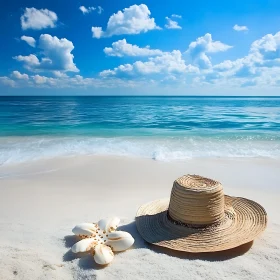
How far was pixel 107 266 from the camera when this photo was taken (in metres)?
2.84

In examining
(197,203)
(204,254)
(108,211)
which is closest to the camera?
(204,254)

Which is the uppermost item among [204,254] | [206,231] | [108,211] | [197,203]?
[197,203]

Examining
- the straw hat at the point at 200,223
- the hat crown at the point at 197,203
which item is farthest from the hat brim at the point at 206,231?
the hat crown at the point at 197,203

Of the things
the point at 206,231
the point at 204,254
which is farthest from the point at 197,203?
the point at 204,254

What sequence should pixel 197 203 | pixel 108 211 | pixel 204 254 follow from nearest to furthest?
pixel 204 254 < pixel 197 203 < pixel 108 211

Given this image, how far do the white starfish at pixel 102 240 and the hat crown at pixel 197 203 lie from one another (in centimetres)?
70

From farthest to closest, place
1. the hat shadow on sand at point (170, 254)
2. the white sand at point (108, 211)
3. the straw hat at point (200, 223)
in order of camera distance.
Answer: the straw hat at point (200, 223), the hat shadow on sand at point (170, 254), the white sand at point (108, 211)

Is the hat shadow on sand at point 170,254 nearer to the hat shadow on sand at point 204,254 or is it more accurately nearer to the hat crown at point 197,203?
the hat shadow on sand at point 204,254

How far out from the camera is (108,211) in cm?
435

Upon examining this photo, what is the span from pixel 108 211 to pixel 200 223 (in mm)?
1740

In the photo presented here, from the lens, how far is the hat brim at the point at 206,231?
117 inches

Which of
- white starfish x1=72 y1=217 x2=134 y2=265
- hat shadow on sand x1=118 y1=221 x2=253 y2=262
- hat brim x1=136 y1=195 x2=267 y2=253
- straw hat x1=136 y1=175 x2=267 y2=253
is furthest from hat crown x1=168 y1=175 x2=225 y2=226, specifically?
white starfish x1=72 y1=217 x2=134 y2=265

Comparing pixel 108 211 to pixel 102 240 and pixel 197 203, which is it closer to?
pixel 102 240

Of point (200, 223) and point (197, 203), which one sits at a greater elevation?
point (197, 203)
